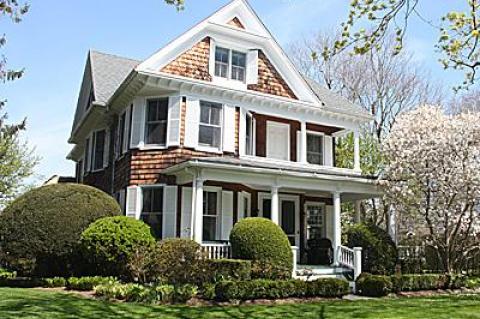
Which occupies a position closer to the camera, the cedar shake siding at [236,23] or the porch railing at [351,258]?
the porch railing at [351,258]

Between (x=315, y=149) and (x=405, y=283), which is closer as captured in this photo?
(x=405, y=283)

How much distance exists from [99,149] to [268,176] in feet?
29.3

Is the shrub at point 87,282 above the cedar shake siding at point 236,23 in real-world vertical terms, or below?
below

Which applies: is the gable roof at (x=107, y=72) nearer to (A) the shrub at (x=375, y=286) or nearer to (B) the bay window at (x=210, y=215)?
(B) the bay window at (x=210, y=215)

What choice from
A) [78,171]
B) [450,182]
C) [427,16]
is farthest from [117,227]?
[78,171]

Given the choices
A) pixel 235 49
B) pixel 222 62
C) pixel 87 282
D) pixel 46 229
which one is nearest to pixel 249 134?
pixel 222 62

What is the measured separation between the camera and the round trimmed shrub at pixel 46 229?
13.4 meters

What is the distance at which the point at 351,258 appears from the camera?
16.3 metres

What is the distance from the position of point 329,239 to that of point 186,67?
872cm

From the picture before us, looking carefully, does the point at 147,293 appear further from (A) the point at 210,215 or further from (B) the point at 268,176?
(B) the point at 268,176

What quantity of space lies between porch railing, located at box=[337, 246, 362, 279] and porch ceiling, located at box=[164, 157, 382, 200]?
2085mm

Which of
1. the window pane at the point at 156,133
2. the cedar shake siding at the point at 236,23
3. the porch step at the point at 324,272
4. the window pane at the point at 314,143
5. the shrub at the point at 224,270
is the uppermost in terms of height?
the cedar shake siding at the point at 236,23

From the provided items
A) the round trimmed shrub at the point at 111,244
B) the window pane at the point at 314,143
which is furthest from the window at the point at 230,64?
the round trimmed shrub at the point at 111,244

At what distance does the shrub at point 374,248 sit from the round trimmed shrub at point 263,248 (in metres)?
3.44
